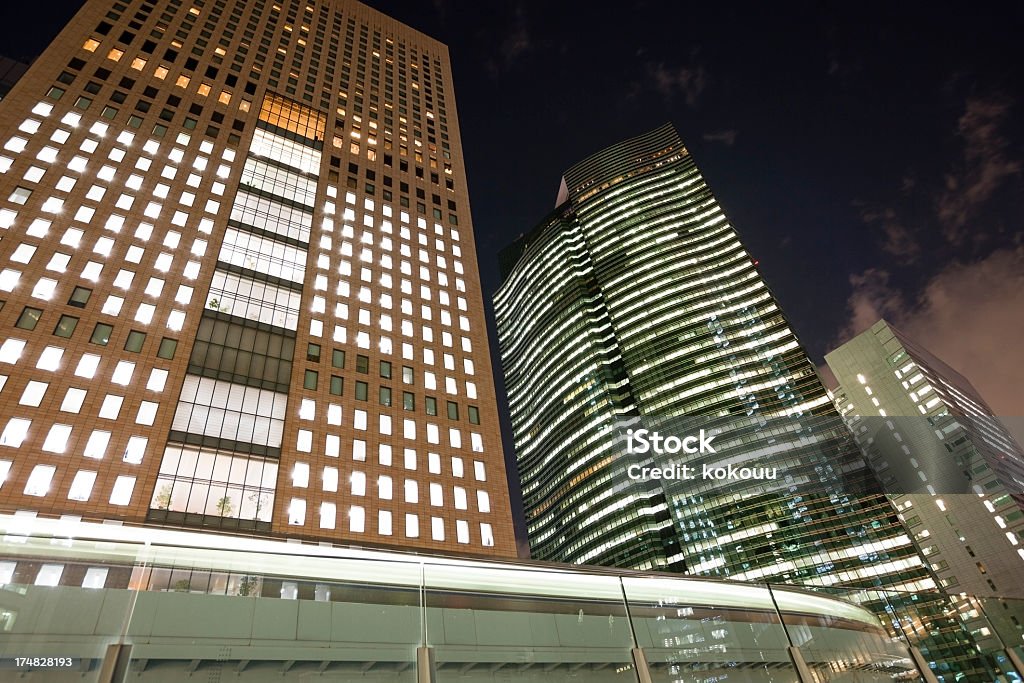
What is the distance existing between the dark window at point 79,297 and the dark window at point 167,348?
5075 millimetres

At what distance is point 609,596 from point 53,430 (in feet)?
111

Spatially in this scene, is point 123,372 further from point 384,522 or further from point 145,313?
point 384,522

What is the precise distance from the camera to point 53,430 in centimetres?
2986

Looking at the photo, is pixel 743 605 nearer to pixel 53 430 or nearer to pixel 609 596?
pixel 609 596

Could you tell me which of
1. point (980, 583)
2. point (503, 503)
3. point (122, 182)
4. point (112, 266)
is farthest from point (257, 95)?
point (980, 583)

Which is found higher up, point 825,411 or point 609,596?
point 825,411

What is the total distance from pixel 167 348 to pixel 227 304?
6.21m

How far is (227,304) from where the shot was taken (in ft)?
136

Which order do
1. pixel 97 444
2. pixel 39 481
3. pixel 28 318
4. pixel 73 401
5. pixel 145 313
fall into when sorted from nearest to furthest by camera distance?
pixel 39 481
pixel 97 444
pixel 73 401
pixel 28 318
pixel 145 313

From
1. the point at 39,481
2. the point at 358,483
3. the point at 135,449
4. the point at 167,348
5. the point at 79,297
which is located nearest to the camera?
the point at 39,481

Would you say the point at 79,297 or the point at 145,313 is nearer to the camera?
the point at 79,297

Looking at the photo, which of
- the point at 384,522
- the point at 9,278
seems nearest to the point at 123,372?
the point at 9,278

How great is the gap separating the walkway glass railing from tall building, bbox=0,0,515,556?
2358 cm

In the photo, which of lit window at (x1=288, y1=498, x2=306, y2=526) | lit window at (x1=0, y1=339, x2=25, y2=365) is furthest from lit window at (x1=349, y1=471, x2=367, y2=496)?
lit window at (x1=0, y1=339, x2=25, y2=365)
